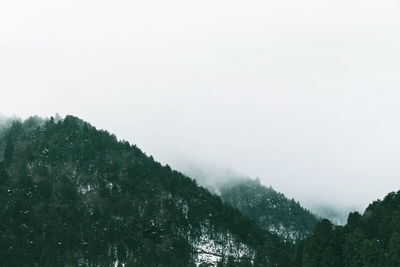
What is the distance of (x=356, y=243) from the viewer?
10606 cm

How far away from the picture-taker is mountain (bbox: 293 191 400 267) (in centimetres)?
10250

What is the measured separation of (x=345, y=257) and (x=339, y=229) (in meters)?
9.28

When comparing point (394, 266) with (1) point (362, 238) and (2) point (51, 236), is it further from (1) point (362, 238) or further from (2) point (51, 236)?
(2) point (51, 236)

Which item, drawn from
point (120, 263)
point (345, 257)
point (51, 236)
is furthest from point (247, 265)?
point (345, 257)

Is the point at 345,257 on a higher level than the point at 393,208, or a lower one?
lower

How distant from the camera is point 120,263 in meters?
197

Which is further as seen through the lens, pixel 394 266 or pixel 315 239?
pixel 315 239

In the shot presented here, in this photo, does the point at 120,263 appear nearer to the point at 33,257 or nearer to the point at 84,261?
the point at 84,261

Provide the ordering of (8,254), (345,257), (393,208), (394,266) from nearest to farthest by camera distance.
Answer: (394,266), (345,257), (393,208), (8,254)

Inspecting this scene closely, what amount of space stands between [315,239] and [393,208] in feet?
101

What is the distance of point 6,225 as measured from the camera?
198125mm

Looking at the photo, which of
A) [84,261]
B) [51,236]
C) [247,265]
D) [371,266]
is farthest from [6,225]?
[371,266]

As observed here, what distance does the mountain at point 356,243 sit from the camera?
102500mm

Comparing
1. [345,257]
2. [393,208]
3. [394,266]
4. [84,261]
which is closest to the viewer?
[394,266]
